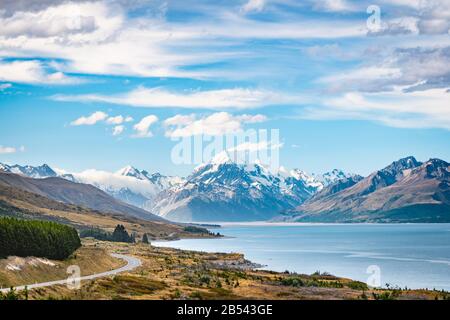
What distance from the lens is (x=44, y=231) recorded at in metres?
149

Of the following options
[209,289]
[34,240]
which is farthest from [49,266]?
[209,289]

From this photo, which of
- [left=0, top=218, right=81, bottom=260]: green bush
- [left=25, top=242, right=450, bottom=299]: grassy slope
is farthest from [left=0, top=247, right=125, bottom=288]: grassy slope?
[left=25, top=242, right=450, bottom=299]: grassy slope

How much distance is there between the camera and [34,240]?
142 meters

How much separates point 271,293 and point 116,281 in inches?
1119

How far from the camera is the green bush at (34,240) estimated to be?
132m

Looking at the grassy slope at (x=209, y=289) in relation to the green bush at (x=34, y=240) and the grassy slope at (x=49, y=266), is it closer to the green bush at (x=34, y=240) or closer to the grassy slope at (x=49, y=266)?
the grassy slope at (x=49, y=266)

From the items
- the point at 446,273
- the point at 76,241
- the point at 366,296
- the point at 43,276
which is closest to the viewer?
the point at 366,296

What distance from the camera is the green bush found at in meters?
132

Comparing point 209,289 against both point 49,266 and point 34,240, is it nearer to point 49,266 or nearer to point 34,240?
point 49,266

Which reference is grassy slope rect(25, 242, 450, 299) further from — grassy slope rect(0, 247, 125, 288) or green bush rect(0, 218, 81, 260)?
green bush rect(0, 218, 81, 260)

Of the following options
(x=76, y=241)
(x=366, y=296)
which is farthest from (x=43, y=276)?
(x=366, y=296)

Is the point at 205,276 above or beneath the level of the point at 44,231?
beneath
